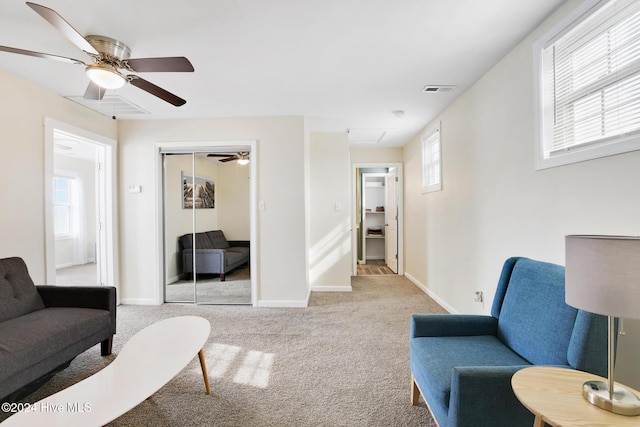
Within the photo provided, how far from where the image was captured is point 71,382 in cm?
210

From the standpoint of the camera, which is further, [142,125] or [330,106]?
[142,125]

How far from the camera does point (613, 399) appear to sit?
38.0 inches

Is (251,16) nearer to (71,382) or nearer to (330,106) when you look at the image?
(330,106)

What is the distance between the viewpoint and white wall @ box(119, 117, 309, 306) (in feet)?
12.4

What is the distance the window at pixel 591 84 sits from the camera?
1.44 meters

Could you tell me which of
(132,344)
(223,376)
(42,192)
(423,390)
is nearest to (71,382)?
(132,344)

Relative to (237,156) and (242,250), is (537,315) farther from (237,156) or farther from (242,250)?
(237,156)

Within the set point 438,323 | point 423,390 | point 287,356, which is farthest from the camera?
point 287,356

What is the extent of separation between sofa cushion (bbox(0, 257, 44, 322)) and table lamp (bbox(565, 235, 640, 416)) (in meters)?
3.38

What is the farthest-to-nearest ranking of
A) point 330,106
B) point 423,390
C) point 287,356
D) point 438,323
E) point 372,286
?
point 372,286
point 330,106
point 287,356
point 438,323
point 423,390

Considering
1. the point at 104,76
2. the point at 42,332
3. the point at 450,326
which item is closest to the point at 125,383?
the point at 42,332

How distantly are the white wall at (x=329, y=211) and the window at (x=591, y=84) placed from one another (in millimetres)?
2874

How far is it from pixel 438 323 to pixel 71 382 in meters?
2.61

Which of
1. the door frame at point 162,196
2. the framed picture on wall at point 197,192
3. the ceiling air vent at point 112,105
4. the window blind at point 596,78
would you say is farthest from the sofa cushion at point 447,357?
the ceiling air vent at point 112,105
